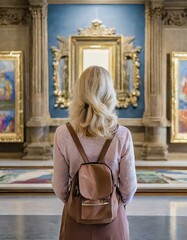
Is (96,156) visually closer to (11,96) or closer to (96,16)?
(11,96)

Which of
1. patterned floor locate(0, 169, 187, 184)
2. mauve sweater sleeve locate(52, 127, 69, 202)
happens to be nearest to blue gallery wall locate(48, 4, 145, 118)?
patterned floor locate(0, 169, 187, 184)

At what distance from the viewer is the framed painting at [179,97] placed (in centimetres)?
1138

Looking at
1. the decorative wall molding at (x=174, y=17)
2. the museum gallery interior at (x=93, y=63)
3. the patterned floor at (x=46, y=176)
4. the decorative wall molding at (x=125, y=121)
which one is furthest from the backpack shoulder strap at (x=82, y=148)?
the decorative wall molding at (x=174, y=17)

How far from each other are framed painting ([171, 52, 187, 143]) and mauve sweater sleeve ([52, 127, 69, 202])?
8.96 metres

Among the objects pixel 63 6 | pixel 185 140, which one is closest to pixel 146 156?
pixel 185 140

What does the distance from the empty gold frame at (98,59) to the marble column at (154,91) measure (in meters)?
0.31

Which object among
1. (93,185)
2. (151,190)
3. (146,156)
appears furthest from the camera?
(146,156)

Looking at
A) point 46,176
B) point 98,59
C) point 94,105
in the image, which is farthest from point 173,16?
point 94,105

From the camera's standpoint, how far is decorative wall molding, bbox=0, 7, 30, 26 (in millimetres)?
11531

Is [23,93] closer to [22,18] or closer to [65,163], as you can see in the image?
[22,18]

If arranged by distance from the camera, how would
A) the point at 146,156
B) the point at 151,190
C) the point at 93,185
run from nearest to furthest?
1. the point at 93,185
2. the point at 151,190
3. the point at 146,156

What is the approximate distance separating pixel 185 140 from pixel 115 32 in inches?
116

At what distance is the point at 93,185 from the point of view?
256 centimetres

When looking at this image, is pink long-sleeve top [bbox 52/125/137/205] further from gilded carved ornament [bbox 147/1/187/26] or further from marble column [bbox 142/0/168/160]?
gilded carved ornament [bbox 147/1/187/26]
